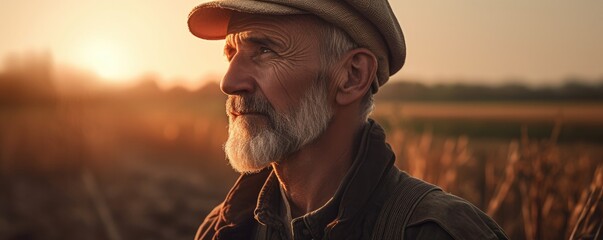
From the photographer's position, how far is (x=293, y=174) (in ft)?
8.42

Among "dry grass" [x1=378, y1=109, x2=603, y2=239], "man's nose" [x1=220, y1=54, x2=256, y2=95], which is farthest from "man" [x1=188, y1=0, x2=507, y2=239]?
"dry grass" [x1=378, y1=109, x2=603, y2=239]

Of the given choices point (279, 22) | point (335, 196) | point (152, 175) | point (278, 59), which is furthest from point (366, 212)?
point (152, 175)

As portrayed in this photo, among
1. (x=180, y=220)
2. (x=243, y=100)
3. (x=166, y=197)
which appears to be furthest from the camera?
(x=166, y=197)

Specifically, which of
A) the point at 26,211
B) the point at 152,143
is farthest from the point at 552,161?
the point at 152,143

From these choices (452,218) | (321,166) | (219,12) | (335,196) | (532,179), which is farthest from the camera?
(532,179)

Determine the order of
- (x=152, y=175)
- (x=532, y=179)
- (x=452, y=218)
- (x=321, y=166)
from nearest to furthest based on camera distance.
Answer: (x=452, y=218) < (x=321, y=166) < (x=532, y=179) < (x=152, y=175)

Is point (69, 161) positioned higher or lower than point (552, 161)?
lower

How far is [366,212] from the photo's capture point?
2357 millimetres

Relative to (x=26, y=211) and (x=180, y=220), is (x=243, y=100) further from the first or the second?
(x=26, y=211)

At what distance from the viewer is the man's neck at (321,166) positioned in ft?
8.27

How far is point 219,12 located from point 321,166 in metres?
0.71

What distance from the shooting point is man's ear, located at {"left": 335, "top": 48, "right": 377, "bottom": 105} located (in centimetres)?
254

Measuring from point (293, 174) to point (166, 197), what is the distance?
11.4m

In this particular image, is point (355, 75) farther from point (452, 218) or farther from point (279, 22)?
point (452, 218)
